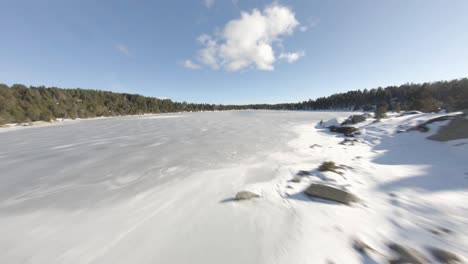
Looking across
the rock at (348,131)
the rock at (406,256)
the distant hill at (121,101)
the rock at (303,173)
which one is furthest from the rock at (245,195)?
the distant hill at (121,101)

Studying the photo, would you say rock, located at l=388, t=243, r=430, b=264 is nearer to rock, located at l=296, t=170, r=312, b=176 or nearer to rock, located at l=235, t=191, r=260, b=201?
rock, located at l=235, t=191, r=260, b=201

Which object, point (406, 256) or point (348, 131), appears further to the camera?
point (348, 131)

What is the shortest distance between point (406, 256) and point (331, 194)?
1490 millimetres

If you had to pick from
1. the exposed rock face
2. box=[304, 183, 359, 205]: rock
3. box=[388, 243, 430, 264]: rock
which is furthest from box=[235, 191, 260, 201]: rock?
the exposed rock face

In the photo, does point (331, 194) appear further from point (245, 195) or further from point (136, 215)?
point (136, 215)

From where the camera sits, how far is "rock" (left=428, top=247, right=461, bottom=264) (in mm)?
2307

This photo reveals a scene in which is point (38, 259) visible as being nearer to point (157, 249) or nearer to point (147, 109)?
point (157, 249)

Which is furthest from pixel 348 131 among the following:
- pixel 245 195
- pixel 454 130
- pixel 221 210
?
pixel 221 210

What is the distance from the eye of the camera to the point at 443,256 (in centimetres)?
237

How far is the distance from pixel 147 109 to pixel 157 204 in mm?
90639

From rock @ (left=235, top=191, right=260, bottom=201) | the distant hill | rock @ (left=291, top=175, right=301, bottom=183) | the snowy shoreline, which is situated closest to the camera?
the snowy shoreline

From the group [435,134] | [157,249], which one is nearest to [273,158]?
[157,249]

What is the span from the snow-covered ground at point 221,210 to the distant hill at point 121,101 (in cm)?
2165

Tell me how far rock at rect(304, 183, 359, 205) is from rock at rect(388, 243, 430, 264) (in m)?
1.12
